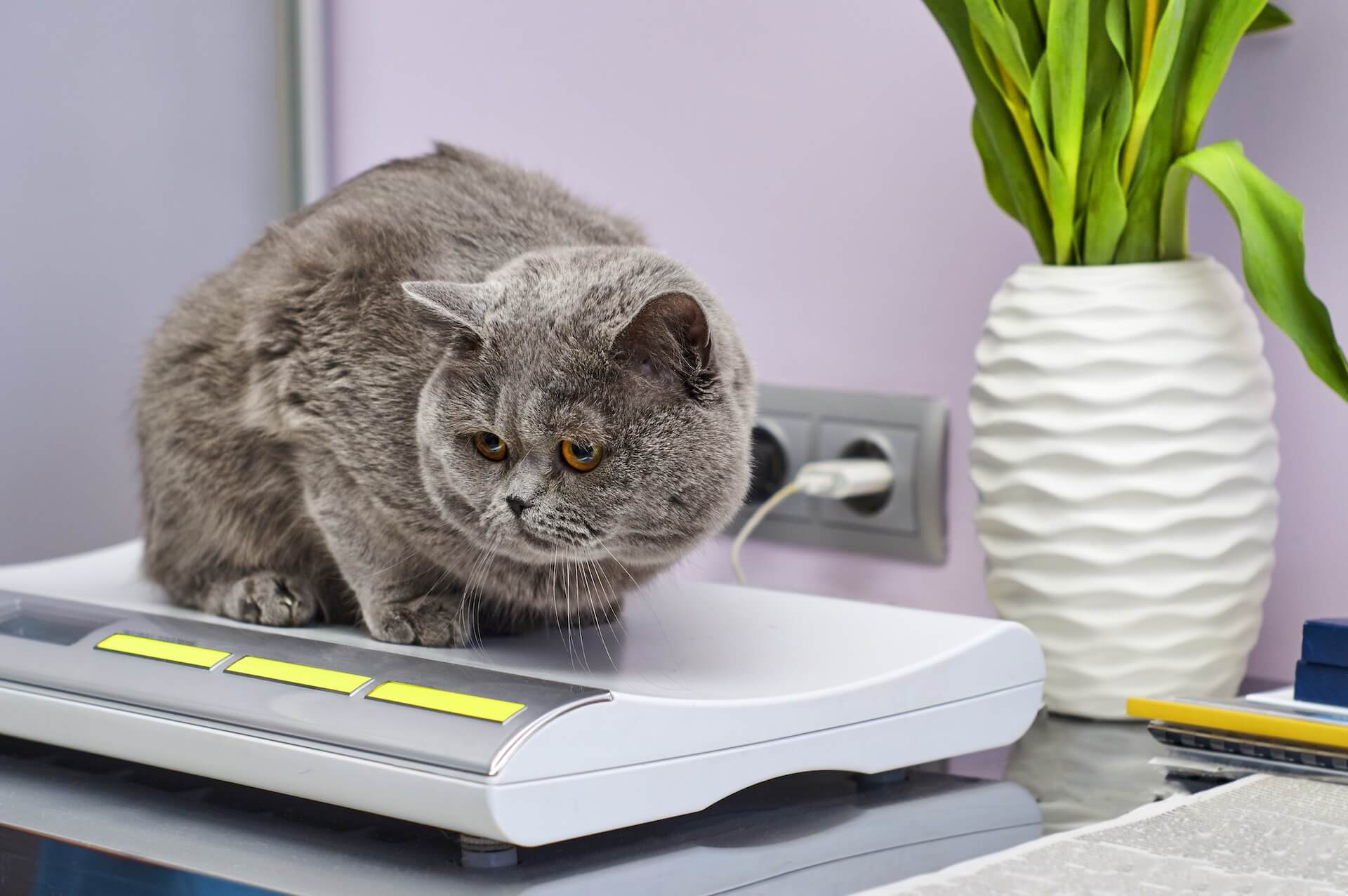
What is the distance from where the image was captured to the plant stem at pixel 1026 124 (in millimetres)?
1098

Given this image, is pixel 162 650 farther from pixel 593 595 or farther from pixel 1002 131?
pixel 1002 131

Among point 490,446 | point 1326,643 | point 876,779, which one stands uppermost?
point 490,446

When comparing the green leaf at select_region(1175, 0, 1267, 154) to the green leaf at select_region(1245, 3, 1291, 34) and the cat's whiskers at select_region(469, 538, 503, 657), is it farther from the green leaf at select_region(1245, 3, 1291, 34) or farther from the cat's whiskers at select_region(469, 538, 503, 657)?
the cat's whiskers at select_region(469, 538, 503, 657)

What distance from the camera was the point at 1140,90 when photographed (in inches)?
41.4

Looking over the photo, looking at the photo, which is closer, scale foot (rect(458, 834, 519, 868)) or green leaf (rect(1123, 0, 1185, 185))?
scale foot (rect(458, 834, 519, 868))

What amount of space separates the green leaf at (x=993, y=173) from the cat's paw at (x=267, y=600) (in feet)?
2.27

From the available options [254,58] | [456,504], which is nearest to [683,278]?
[456,504]

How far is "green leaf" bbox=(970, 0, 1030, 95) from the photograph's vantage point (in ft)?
3.44

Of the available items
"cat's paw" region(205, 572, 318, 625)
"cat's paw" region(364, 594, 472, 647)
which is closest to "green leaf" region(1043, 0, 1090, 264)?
Result: "cat's paw" region(364, 594, 472, 647)

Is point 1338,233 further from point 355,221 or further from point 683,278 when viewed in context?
point 355,221

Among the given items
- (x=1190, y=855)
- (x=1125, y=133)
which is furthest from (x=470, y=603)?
(x=1125, y=133)

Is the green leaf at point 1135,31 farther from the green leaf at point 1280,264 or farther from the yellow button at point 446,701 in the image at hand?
the yellow button at point 446,701

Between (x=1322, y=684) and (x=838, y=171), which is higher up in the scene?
(x=838, y=171)

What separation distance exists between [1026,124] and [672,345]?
440 mm
